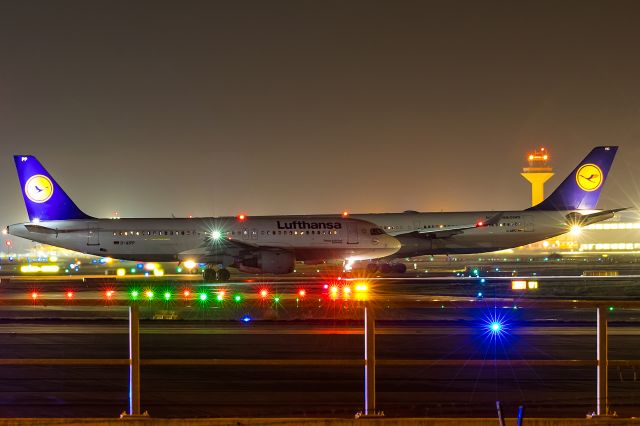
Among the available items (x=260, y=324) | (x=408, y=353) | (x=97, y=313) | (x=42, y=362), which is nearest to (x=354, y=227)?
(x=97, y=313)

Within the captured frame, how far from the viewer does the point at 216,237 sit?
2357 inches

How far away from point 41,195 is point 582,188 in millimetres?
40869

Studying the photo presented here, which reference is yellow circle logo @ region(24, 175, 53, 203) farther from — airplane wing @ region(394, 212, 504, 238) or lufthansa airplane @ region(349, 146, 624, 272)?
airplane wing @ region(394, 212, 504, 238)

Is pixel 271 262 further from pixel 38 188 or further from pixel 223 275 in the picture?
pixel 38 188

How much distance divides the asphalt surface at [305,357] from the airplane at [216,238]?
93.2 feet

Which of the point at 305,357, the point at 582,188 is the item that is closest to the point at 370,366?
the point at 305,357

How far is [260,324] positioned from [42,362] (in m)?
14.3

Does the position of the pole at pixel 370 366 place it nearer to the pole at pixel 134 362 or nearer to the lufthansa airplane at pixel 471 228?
the pole at pixel 134 362

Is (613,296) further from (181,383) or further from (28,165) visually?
(28,165)

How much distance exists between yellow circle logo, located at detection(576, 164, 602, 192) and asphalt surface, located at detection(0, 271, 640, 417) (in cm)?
4657

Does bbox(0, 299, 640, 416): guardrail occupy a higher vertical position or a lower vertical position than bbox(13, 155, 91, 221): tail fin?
lower

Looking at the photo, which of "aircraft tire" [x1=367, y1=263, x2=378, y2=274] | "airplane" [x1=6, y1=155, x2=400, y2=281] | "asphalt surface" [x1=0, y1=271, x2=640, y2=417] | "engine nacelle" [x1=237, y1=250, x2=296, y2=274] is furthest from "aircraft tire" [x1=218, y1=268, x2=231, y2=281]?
"asphalt surface" [x1=0, y1=271, x2=640, y2=417]

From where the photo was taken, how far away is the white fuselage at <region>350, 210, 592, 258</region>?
67000 millimetres

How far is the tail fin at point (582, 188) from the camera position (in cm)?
7425
